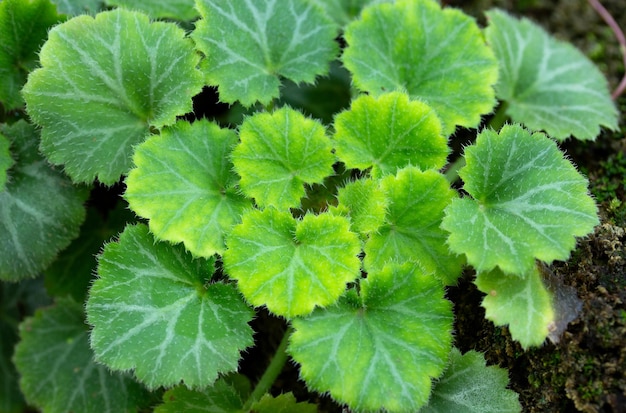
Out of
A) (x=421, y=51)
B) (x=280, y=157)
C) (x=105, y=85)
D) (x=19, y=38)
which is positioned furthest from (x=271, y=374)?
(x=19, y=38)

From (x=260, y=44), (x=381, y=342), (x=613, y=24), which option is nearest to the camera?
(x=381, y=342)

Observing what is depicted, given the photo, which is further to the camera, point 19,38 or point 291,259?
point 19,38

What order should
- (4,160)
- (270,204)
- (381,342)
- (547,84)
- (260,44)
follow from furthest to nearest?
1. (547,84)
2. (260,44)
3. (4,160)
4. (270,204)
5. (381,342)

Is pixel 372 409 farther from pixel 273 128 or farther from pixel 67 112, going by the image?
pixel 67 112

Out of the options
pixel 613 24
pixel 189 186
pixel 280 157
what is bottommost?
pixel 189 186

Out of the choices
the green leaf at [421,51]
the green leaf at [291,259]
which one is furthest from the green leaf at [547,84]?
the green leaf at [291,259]

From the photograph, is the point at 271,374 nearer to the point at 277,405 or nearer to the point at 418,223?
the point at 277,405

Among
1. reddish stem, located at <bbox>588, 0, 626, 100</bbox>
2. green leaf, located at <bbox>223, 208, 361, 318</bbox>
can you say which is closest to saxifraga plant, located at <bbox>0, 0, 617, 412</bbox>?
green leaf, located at <bbox>223, 208, 361, 318</bbox>

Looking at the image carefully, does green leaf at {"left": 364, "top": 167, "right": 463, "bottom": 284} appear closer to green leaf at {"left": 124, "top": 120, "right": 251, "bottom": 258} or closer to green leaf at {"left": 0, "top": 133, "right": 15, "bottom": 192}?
green leaf at {"left": 124, "top": 120, "right": 251, "bottom": 258}
